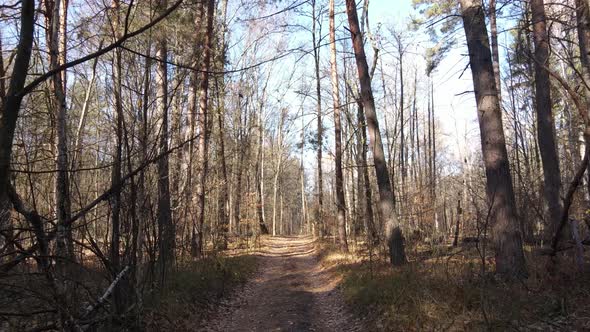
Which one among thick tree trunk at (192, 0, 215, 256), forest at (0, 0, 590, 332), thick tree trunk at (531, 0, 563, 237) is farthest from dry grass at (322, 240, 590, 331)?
thick tree trunk at (192, 0, 215, 256)

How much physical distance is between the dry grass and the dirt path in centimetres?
64

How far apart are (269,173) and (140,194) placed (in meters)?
41.1

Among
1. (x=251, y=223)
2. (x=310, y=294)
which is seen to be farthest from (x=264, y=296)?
(x=251, y=223)

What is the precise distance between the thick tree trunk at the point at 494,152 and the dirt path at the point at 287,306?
8.83 feet

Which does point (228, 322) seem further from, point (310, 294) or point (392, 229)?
point (392, 229)

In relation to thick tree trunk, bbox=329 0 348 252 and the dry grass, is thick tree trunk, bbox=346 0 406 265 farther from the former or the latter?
thick tree trunk, bbox=329 0 348 252

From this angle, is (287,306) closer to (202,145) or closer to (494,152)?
(494,152)

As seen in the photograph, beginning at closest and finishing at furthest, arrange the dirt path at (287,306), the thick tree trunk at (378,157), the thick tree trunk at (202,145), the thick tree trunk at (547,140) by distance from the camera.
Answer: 1. the dirt path at (287,306)
2. the thick tree trunk at (378,157)
3. the thick tree trunk at (547,140)
4. the thick tree trunk at (202,145)

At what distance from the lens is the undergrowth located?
570 cm

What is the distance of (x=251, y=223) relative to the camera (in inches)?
739

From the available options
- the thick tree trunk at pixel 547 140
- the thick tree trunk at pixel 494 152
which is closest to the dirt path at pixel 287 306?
Result: the thick tree trunk at pixel 494 152

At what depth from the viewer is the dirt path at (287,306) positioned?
22.5 ft

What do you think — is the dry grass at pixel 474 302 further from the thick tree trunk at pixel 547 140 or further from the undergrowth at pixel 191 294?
the thick tree trunk at pixel 547 140

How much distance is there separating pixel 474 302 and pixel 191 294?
4766 mm
